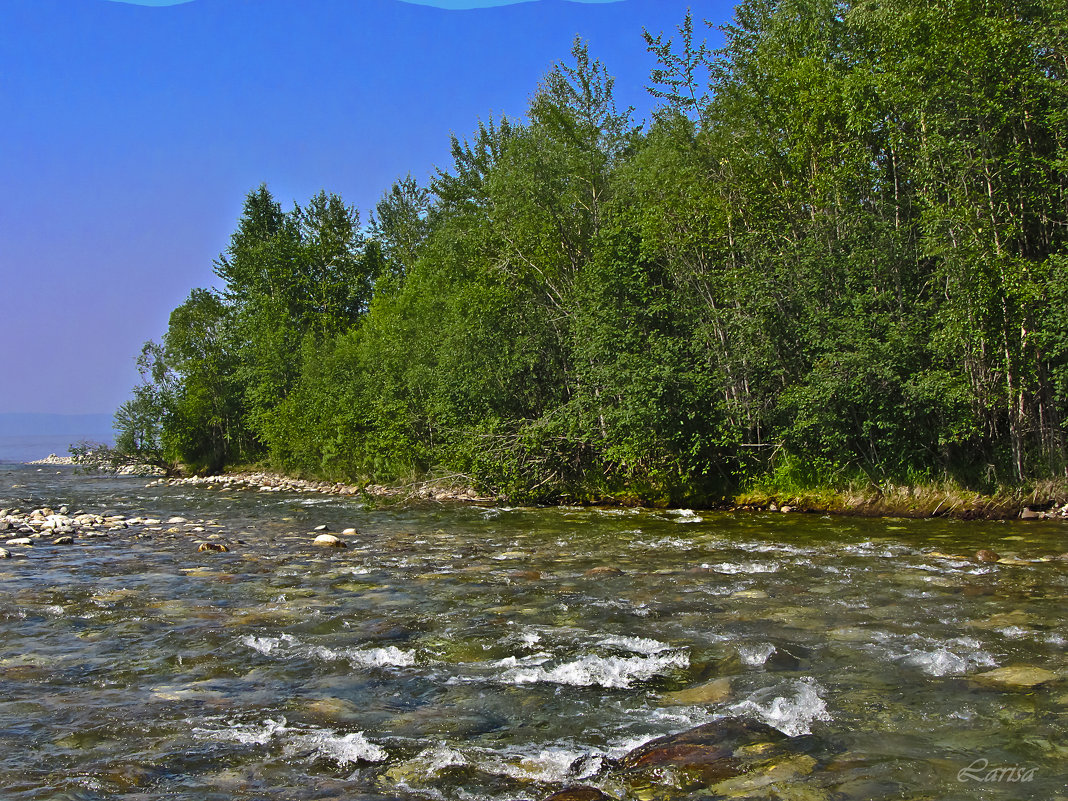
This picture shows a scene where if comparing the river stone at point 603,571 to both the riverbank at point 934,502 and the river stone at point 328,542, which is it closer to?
the river stone at point 328,542

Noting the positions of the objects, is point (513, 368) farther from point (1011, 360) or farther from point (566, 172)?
point (1011, 360)

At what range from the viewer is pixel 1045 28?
1633 cm

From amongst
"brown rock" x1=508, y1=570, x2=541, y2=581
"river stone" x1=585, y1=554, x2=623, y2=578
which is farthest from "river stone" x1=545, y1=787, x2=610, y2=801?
"river stone" x1=585, y1=554, x2=623, y2=578

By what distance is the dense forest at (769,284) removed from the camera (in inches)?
674

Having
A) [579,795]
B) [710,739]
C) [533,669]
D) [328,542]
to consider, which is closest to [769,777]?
[710,739]

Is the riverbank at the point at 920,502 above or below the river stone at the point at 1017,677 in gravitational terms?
above

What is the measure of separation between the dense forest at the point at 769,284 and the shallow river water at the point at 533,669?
13.4ft

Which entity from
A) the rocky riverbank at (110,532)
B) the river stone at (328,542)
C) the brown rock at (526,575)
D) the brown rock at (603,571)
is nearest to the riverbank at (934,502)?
the brown rock at (603,571)

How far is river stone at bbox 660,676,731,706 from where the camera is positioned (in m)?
6.64

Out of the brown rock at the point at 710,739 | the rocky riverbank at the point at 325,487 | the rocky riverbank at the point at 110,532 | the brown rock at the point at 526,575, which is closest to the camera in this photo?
the brown rock at the point at 710,739

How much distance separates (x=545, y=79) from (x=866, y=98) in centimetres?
1632

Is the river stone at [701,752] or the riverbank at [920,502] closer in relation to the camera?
the river stone at [701,752]

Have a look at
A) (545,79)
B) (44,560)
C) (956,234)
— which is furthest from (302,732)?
(545,79)
